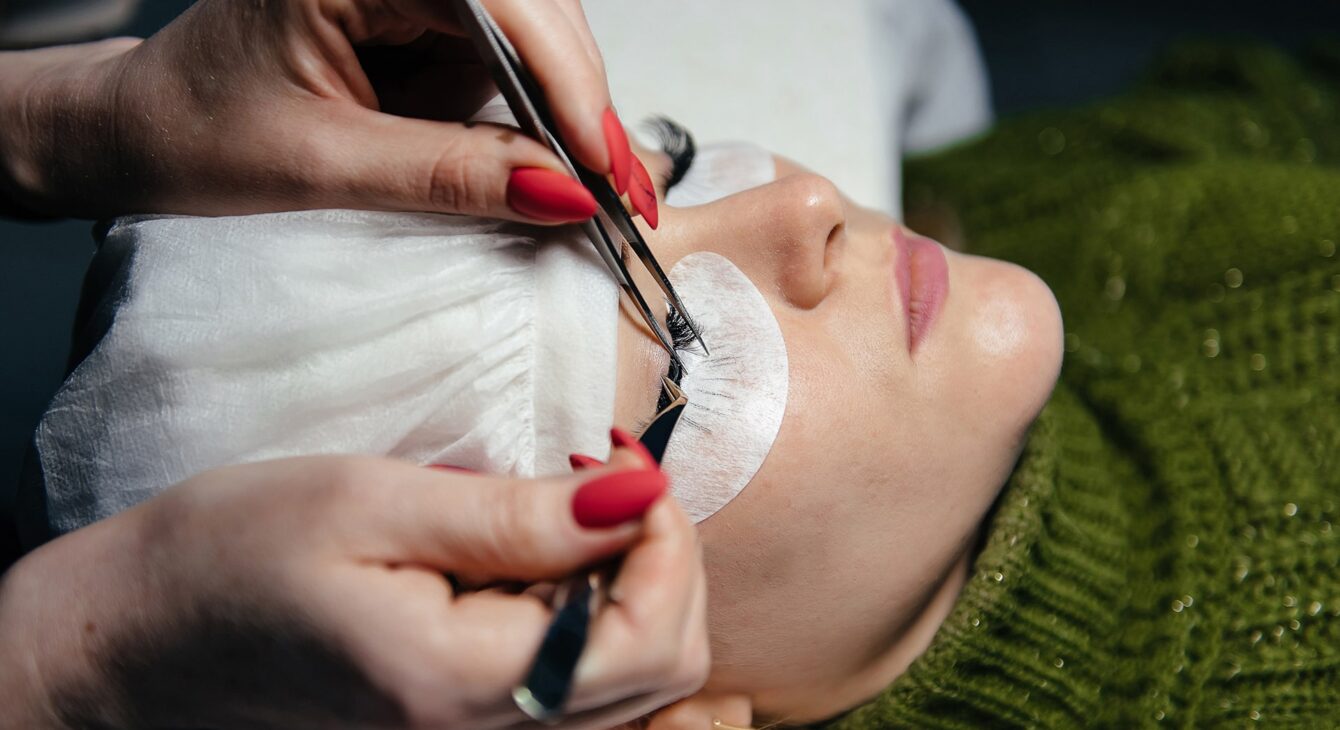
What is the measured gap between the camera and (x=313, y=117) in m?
0.79

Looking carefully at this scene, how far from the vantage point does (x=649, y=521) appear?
0.63 meters

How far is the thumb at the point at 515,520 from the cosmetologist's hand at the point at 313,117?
23cm

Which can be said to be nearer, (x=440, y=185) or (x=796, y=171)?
(x=440, y=185)

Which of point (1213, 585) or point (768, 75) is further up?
point (768, 75)

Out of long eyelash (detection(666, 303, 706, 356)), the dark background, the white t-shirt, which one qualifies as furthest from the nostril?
the dark background

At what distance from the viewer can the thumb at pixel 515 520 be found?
615mm

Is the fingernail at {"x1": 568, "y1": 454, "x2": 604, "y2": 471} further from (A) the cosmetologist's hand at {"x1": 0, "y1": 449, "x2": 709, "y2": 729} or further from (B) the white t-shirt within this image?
(B) the white t-shirt

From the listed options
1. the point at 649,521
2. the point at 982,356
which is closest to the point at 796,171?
the point at 982,356

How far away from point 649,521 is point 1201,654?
775 mm

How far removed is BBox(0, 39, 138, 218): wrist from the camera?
897mm

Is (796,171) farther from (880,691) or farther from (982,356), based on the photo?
(880,691)

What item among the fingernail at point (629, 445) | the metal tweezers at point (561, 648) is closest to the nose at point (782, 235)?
the fingernail at point (629, 445)

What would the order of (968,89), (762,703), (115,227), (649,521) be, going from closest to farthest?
(649,521) < (115,227) < (762,703) < (968,89)

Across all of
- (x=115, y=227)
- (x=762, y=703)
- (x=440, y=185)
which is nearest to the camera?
(x=440, y=185)
